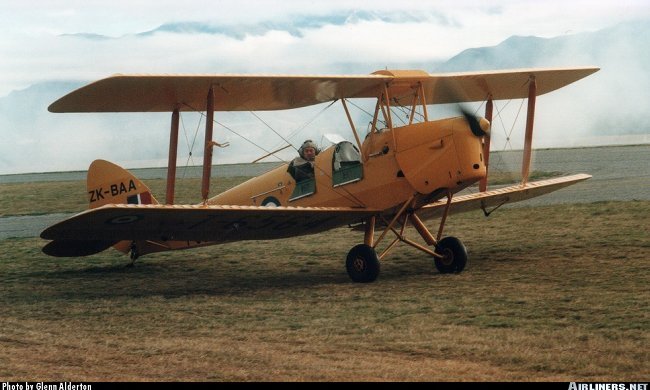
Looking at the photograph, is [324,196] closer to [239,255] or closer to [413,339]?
[239,255]

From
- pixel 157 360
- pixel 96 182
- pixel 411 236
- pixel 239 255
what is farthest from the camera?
pixel 411 236

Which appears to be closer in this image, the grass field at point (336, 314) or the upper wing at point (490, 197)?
the grass field at point (336, 314)

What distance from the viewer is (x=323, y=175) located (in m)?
13.0

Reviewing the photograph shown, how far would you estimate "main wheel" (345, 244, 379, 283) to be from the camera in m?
12.0

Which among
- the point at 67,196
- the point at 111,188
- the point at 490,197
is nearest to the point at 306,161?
the point at 490,197

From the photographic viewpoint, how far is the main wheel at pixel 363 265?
1205 cm

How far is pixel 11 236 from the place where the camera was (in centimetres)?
2105

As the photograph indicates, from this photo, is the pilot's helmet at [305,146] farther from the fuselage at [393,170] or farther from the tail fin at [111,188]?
the tail fin at [111,188]

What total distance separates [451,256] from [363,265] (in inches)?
50.5

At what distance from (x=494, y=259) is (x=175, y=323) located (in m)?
5.51

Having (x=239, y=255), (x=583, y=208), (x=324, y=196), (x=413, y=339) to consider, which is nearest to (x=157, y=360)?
(x=413, y=339)

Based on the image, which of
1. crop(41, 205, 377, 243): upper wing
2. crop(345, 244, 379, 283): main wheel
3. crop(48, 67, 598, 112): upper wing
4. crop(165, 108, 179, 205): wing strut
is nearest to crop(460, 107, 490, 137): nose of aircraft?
crop(48, 67, 598, 112): upper wing

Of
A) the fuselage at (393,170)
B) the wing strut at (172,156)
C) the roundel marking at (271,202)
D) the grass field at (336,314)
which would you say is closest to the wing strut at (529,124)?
the grass field at (336,314)

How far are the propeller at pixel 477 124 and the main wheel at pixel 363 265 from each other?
80.7 inches
